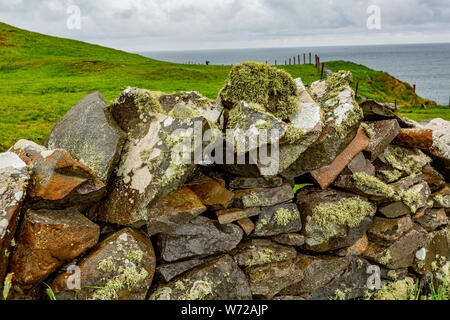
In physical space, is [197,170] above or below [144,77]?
A: below

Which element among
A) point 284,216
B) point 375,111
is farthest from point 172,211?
point 375,111

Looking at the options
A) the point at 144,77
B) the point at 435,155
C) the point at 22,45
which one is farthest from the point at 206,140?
the point at 22,45

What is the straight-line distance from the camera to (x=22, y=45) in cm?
6569

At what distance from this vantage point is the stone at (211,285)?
5445 millimetres

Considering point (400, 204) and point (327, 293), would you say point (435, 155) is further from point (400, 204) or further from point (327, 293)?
point (327, 293)

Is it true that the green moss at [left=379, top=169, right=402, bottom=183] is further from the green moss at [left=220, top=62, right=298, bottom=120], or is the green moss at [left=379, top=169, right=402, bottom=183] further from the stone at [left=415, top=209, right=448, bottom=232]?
the green moss at [left=220, top=62, right=298, bottom=120]

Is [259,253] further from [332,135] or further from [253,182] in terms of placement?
[332,135]

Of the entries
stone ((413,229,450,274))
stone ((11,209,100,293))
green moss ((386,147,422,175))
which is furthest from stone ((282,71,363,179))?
stone ((11,209,100,293))

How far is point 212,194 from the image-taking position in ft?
19.5

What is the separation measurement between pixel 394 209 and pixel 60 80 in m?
32.6

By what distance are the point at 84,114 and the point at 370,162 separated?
18.9ft

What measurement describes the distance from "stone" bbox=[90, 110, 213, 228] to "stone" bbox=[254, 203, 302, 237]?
5.67 ft

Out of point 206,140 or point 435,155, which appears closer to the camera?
point 206,140

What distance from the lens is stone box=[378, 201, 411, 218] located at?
22.7ft
